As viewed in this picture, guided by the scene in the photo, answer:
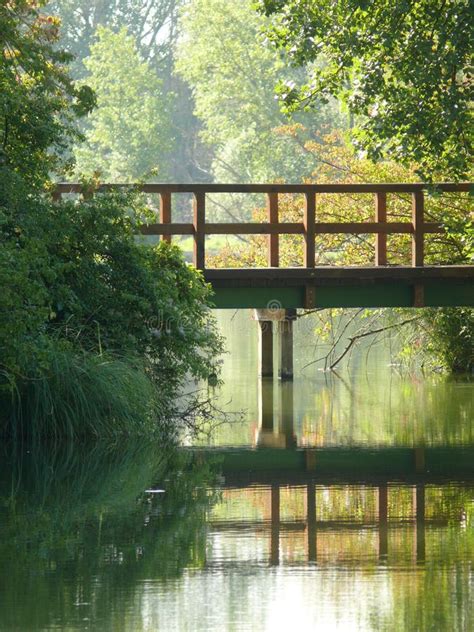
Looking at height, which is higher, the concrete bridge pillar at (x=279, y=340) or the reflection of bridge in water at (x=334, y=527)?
the concrete bridge pillar at (x=279, y=340)

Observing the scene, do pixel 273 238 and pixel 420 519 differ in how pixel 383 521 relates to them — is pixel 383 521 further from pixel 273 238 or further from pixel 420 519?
pixel 273 238

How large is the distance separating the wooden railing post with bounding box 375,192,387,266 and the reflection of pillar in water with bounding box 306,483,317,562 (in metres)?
8.69

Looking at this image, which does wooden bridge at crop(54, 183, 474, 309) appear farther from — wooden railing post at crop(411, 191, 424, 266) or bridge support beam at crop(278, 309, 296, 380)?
bridge support beam at crop(278, 309, 296, 380)

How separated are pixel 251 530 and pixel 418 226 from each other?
10.7m

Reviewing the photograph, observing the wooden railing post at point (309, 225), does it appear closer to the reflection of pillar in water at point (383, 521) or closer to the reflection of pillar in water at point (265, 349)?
the reflection of pillar in water at point (265, 349)

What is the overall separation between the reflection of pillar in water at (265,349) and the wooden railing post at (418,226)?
3039mm

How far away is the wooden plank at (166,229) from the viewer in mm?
17156

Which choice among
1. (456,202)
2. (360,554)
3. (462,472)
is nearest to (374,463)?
(462,472)

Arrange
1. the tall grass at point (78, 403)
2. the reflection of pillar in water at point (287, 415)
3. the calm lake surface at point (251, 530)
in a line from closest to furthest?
the calm lake surface at point (251, 530) → the tall grass at point (78, 403) → the reflection of pillar in water at point (287, 415)

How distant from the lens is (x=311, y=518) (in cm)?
856

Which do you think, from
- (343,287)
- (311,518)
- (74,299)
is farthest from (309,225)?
(311,518)

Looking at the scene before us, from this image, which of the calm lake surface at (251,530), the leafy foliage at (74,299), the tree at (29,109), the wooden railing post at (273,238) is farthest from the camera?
the wooden railing post at (273,238)

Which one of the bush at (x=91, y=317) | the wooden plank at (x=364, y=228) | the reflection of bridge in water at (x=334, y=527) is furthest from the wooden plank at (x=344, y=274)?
the reflection of bridge in water at (x=334, y=527)

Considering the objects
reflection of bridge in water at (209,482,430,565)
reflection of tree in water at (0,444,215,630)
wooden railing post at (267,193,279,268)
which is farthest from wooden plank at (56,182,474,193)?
reflection of bridge in water at (209,482,430,565)
